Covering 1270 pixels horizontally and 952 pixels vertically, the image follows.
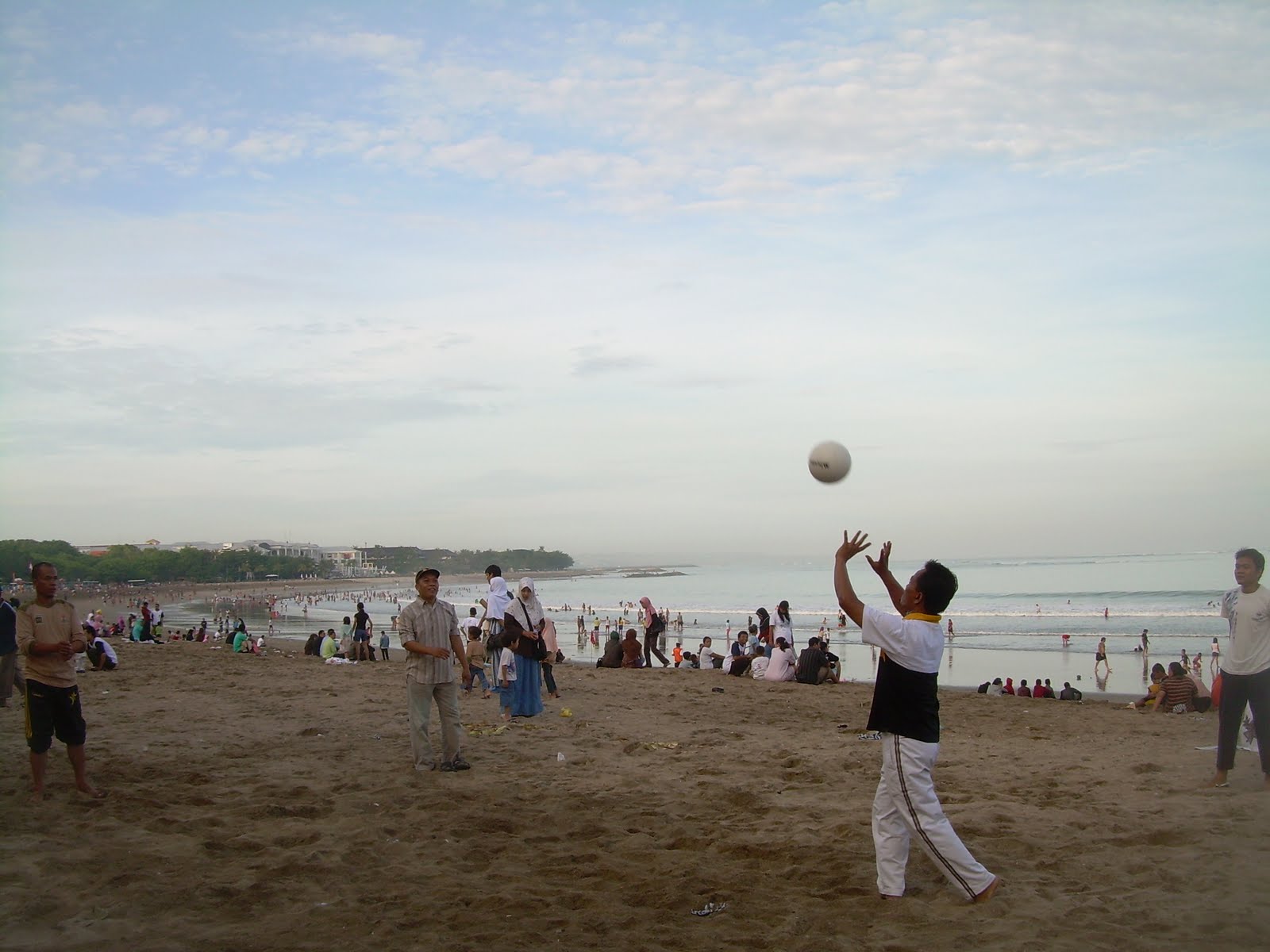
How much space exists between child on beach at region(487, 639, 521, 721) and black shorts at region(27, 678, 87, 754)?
4.32 metres

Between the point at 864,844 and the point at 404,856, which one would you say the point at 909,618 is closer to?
the point at 864,844

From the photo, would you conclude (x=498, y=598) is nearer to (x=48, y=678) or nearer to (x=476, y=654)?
(x=476, y=654)

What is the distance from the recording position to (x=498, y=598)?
10.9 m

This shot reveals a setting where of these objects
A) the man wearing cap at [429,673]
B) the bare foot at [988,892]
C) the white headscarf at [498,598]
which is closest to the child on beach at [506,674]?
the white headscarf at [498,598]

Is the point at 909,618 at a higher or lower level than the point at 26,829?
higher

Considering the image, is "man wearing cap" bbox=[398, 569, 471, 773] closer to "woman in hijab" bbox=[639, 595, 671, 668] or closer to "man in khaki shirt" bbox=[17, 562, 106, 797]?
"man in khaki shirt" bbox=[17, 562, 106, 797]

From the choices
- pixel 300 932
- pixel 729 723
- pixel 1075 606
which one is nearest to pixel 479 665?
pixel 729 723

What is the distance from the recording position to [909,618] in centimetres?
464

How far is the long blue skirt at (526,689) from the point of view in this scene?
10.3 m

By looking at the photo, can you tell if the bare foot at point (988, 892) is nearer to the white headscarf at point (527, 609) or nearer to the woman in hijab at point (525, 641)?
the woman in hijab at point (525, 641)

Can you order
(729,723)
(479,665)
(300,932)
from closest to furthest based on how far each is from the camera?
(300,932)
(729,723)
(479,665)

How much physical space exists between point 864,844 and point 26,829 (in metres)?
5.31

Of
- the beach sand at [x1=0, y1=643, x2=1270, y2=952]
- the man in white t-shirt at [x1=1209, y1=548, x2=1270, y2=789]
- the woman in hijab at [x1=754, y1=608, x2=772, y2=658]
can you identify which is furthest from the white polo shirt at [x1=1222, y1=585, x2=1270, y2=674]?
the woman in hijab at [x1=754, y1=608, x2=772, y2=658]

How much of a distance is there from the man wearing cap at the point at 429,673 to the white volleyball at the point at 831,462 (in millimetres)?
3377
